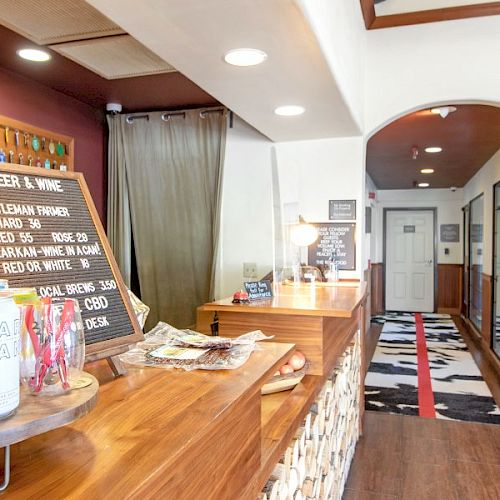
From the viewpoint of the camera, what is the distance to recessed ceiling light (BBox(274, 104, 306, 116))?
2622 millimetres

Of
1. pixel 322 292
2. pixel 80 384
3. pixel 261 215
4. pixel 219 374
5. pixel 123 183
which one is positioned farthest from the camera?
pixel 123 183

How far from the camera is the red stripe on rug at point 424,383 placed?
161 inches

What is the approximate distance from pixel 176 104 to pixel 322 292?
6.53ft

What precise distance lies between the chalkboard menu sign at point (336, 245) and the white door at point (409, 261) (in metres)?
7.08

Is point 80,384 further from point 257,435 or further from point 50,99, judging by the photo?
point 50,99

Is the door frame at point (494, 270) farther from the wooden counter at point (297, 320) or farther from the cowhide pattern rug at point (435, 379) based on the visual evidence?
the wooden counter at point (297, 320)

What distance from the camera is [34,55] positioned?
283 centimetres

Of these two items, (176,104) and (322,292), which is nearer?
(322,292)

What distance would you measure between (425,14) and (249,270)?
6.69ft

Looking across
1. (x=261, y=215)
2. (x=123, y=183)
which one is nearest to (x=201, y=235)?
(x=261, y=215)

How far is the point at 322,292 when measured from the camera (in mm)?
2686

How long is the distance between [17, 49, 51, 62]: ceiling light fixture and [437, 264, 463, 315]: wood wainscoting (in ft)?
28.4

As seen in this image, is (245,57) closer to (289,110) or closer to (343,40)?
(343,40)

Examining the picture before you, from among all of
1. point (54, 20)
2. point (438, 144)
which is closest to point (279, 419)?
point (54, 20)
